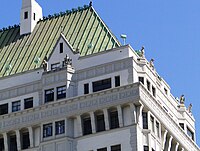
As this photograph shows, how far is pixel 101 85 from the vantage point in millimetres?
95250

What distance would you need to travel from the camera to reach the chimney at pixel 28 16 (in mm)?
107625

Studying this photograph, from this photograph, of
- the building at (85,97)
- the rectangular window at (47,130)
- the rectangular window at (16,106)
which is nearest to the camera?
the building at (85,97)

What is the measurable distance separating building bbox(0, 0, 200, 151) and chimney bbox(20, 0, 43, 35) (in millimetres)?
3089

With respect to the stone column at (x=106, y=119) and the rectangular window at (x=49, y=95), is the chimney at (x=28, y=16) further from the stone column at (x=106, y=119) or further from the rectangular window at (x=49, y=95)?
the stone column at (x=106, y=119)

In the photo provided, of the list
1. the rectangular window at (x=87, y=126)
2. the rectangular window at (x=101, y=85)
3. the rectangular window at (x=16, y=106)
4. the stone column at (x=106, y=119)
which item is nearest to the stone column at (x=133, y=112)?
the stone column at (x=106, y=119)

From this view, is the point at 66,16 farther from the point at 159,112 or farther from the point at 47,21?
the point at 159,112

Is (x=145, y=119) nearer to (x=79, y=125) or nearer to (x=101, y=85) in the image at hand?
(x=101, y=85)

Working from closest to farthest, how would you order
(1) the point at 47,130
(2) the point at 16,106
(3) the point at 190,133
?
(1) the point at 47,130 → (2) the point at 16,106 → (3) the point at 190,133

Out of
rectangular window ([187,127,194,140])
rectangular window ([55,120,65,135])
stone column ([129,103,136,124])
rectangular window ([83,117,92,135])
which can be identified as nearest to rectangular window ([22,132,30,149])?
rectangular window ([55,120,65,135])

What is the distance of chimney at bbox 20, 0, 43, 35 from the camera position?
4237 inches

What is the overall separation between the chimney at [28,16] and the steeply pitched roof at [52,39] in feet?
1.93

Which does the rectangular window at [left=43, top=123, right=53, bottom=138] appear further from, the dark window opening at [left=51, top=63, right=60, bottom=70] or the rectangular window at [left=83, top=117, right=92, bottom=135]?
the dark window opening at [left=51, top=63, right=60, bottom=70]

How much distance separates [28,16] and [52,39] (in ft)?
18.6

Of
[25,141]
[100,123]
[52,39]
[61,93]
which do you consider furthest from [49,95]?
[52,39]
